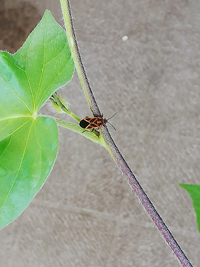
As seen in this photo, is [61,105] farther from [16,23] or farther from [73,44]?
[16,23]

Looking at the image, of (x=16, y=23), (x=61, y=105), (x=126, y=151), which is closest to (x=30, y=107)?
(x=61, y=105)

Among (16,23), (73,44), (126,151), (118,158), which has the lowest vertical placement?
(126,151)

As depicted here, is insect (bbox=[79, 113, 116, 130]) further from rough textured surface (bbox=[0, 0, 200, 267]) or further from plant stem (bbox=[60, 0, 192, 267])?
rough textured surface (bbox=[0, 0, 200, 267])

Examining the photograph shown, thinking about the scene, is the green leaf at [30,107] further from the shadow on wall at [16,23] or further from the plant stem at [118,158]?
the shadow on wall at [16,23]

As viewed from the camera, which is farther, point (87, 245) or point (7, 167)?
point (87, 245)

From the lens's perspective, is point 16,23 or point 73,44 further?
point 16,23

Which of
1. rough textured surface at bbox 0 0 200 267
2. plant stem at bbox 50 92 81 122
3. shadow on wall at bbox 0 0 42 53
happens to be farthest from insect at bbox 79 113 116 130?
shadow on wall at bbox 0 0 42 53

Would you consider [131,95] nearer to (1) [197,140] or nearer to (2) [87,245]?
(1) [197,140]

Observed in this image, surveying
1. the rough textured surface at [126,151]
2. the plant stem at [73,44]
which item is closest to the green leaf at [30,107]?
the plant stem at [73,44]

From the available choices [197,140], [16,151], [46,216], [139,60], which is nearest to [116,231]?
[46,216]
